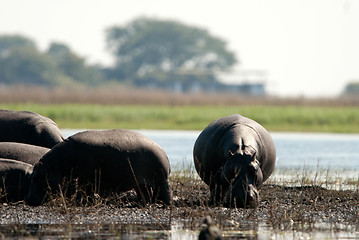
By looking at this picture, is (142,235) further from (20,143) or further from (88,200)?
(20,143)

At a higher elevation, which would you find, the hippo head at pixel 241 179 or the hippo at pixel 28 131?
the hippo at pixel 28 131

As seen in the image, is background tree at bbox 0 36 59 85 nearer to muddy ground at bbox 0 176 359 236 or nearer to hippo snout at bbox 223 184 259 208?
muddy ground at bbox 0 176 359 236

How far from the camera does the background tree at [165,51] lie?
77.2 m

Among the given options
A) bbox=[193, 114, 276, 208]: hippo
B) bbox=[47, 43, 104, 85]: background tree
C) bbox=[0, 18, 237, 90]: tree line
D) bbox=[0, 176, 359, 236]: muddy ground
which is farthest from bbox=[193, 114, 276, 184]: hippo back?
bbox=[47, 43, 104, 85]: background tree

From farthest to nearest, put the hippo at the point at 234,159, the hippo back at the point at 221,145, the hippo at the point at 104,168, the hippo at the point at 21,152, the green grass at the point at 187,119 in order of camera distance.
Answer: the green grass at the point at 187,119
the hippo at the point at 21,152
the hippo back at the point at 221,145
the hippo at the point at 104,168
the hippo at the point at 234,159

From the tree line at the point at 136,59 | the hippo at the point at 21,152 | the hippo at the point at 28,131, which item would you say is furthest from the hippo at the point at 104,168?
the tree line at the point at 136,59

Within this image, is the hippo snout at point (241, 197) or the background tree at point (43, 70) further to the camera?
the background tree at point (43, 70)

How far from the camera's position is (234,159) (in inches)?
323

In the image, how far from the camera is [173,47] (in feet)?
254

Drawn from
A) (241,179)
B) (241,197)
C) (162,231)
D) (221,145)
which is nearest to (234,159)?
(241,179)

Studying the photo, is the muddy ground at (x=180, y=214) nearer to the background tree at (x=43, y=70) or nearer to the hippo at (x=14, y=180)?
the hippo at (x=14, y=180)

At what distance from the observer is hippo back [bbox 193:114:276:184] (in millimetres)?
9023

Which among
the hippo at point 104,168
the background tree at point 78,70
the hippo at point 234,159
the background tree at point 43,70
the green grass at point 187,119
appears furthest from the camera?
the background tree at point 78,70

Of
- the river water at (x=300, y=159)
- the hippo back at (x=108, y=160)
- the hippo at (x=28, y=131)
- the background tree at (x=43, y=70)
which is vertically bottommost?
the river water at (x=300, y=159)
